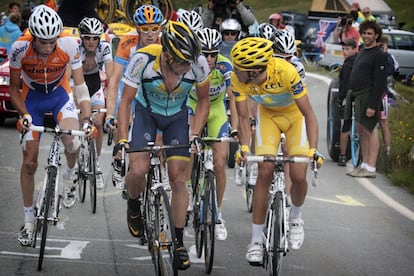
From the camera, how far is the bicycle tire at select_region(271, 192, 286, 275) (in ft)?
27.0

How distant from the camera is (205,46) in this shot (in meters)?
10.6

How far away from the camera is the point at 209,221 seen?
29.8 ft

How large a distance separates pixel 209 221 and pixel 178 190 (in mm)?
493

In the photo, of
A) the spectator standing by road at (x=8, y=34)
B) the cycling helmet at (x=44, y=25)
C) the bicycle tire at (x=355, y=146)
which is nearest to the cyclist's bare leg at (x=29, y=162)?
the cycling helmet at (x=44, y=25)

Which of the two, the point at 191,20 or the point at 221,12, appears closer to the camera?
the point at 191,20

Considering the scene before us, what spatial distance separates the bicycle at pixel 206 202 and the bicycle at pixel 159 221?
0.37m

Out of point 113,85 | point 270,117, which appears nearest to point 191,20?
Result: point 113,85

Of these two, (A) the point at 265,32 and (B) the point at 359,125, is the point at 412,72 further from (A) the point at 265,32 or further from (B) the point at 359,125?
(A) the point at 265,32

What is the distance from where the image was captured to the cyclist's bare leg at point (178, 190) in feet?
28.7

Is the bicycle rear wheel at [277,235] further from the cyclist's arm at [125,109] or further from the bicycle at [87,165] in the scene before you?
the bicycle at [87,165]

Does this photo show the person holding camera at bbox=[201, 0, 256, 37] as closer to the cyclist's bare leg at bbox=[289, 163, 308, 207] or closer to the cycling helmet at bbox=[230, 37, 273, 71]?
the cyclist's bare leg at bbox=[289, 163, 308, 207]

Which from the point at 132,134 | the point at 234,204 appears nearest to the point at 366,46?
the point at 234,204

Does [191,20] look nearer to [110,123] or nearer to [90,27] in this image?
[90,27]

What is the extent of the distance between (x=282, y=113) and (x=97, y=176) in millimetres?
3287
